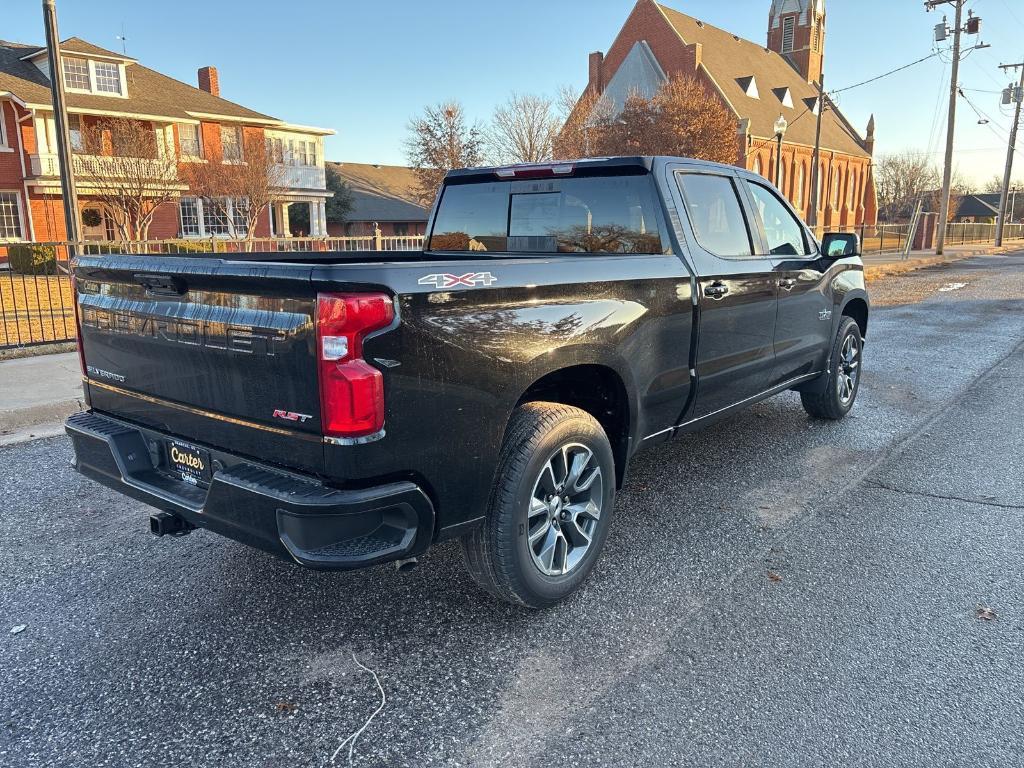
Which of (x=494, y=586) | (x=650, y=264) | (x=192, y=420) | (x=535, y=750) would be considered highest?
(x=650, y=264)

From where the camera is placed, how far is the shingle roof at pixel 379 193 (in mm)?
50194

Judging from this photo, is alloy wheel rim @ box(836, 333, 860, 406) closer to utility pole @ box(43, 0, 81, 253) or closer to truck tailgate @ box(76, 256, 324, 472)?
truck tailgate @ box(76, 256, 324, 472)

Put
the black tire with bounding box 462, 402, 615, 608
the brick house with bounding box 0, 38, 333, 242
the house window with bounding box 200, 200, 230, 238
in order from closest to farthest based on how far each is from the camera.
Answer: the black tire with bounding box 462, 402, 615, 608 < the brick house with bounding box 0, 38, 333, 242 < the house window with bounding box 200, 200, 230, 238

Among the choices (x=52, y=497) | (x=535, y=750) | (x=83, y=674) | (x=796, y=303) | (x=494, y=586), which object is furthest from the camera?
(x=796, y=303)

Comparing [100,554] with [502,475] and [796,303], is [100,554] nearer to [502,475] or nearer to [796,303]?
[502,475]

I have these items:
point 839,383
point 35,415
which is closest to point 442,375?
point 839,383

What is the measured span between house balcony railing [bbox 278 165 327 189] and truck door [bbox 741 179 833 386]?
116 feet

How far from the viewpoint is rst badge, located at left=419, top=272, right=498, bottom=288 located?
8.46 ft

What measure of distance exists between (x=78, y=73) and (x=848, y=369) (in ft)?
113

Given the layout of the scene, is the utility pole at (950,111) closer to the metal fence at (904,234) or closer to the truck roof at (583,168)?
the metal fence at (904,234)

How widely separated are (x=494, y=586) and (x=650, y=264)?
1724mm

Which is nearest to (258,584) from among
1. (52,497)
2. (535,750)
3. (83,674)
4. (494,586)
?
(83,674)

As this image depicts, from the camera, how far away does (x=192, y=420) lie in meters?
2.90

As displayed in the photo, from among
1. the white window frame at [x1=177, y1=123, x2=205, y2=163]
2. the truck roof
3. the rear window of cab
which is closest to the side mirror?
the truck roof
